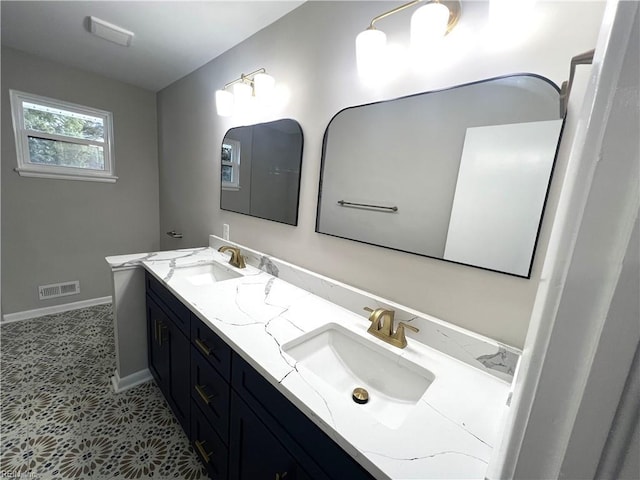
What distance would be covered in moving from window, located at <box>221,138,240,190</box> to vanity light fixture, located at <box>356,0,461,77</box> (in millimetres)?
1102

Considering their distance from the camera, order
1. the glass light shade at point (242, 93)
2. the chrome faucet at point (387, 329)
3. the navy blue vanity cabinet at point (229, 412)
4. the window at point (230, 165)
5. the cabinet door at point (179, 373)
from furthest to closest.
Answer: the window at point (230, 165) → the glass light shade at point (242, 93) → the cabinet door at point (179, 373) → the chrome faucet at point (387, 329) → the navy blue vanity cabinet at point (229, 412)

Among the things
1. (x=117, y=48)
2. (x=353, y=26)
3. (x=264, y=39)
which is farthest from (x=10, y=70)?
(x=353, y=26)

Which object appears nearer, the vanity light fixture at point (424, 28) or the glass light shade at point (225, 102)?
the vanity light fixture at point (424, 28)

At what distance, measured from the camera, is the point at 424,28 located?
0.83 meters

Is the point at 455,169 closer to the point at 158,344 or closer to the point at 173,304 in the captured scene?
the point at 173,304

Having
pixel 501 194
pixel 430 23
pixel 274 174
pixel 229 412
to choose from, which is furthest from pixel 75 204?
pixel 501 194

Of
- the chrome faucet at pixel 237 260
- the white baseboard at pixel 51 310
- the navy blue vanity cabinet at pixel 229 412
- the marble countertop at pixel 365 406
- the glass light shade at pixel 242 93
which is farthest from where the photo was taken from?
the white baseboard at pixel 51 310

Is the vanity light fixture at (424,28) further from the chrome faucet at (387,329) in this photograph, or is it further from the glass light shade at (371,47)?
the chrome faucet at (387,329)

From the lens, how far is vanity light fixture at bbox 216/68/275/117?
1.44 metres

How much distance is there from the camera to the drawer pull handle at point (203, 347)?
104 centimetres

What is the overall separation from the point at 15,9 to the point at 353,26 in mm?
2087

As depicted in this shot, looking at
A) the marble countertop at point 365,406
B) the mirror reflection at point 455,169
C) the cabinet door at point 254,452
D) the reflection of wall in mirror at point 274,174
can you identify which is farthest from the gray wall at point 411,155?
the cabinet door at point 254,452

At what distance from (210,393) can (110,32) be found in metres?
2.29

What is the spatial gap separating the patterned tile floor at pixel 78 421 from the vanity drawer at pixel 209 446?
0.57 feet
